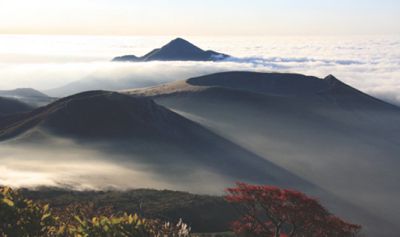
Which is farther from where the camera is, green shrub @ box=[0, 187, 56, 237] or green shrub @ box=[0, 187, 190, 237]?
green shrub @ box=[0, 187, 56, 237]

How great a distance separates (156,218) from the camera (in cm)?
7512

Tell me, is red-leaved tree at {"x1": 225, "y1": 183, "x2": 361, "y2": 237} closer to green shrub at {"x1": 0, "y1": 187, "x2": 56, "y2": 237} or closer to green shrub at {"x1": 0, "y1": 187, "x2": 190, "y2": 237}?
green shrub at {"x1": 0, "y1": 187, "x2": 190, "y2": 237}

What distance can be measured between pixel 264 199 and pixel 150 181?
337ft

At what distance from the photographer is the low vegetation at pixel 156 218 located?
35969 mm

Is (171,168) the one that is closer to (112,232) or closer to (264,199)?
(264,199)

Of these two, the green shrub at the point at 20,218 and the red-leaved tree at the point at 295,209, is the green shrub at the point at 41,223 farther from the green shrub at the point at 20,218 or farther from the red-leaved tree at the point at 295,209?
the red-leaved tree at the point at 295,209

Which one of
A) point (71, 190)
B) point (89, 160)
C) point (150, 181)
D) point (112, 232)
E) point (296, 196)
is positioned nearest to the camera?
point (112, 232)

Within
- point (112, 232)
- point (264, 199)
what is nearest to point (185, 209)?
point (264, 199)

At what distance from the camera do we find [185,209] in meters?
108

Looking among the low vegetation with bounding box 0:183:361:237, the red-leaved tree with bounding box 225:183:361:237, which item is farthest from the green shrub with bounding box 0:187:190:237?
the red-leaved tree with bounding box 225:183:361:237

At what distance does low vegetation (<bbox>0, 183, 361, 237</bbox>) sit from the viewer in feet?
118

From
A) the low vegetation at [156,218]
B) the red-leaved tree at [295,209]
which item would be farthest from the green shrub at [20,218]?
the red-leaved tree at [295,209]

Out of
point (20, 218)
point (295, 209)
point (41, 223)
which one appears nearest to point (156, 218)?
point (295, 209)

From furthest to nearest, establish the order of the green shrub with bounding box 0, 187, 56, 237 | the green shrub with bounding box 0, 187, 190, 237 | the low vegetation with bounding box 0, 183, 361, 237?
the green shrub with bounding box 0, 187, 56, 237 < the low vegetation with bounding box 0, 183, 361, 237 < the green shrub with bounding box 0, 187, 190, 237
